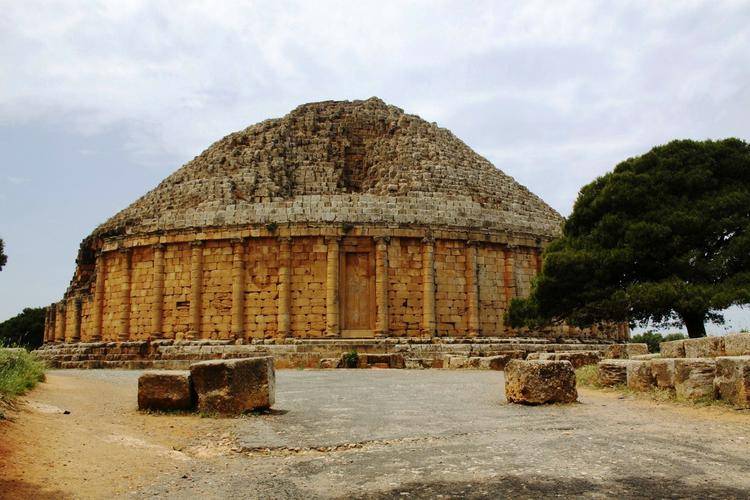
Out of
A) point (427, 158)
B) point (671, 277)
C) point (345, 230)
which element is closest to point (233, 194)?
point (345, 230)

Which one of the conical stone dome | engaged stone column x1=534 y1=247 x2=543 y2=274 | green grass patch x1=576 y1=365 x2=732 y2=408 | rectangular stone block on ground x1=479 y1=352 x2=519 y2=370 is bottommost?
green grass patch x1=576 y1=365 x2=732 y2=408

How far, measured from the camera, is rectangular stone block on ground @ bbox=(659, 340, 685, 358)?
41.0 ft

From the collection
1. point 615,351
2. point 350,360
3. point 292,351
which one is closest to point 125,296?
point 292,351

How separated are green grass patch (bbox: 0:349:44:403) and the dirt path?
0.38m

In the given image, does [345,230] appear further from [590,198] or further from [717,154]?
[717,154]

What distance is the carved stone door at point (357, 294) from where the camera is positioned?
2609 centimetres

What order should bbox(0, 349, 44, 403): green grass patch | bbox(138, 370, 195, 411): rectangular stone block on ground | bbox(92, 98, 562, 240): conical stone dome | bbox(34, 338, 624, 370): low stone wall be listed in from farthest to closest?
1. bbox(92, 98, 562, 240): conical stone dome
2. bbox(34, 338, 624, 370): low stone wall
3. bbox(138, 370, 195, 411): rectangular stone block on ground
4. bbox(0, 349, 44, 403): green grass patch

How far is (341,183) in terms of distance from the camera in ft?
99.3

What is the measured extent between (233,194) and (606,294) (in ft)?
50.3

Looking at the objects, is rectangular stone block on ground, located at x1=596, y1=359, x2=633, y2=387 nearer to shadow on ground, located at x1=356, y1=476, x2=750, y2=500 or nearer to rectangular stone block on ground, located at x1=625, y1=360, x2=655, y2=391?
rectangular stone block on ground, located at x1=625, y1=360, x2=655, y2=391

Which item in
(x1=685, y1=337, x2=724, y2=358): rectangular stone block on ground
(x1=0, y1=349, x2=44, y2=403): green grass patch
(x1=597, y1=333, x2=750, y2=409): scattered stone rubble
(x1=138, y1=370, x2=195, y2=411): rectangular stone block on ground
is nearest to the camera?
(x1=0, y1=349, x2=44, y2=403): green grass patch

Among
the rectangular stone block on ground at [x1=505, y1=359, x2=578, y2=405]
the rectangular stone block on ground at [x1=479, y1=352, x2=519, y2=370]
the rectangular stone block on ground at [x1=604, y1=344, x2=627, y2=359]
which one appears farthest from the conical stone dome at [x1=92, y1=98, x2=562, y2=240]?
the rectangular stone block on ground at [x1=505, y1=359, x2=578, y2=405]

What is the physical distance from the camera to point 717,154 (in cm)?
2303

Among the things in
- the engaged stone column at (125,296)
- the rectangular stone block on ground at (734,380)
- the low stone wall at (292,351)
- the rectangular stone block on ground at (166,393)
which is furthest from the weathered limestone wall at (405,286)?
the rectangular stone block on ground at (734,380)
